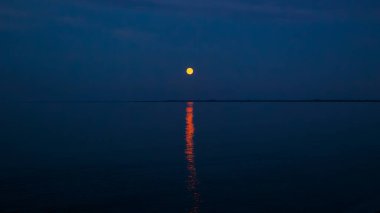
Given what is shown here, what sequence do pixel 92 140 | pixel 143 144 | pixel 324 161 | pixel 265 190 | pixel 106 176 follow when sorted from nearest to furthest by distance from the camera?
pixel 265 190 → pixel 106 176 → pixel 324 161 → pixel 143 144 → pixel 92 140

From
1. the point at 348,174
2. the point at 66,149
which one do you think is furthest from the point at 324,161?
the point at 66,149

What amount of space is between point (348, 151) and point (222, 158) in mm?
14641

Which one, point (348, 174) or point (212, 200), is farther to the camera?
point (348, 174)

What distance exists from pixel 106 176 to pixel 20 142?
27573mm

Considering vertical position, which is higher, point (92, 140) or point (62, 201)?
point (92, 140)

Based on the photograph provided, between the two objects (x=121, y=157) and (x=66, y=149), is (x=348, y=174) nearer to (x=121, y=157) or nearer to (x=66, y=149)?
A: (x=121, y=157)

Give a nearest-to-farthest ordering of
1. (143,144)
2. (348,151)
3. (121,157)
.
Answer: (121,157)
(348,151)
(143,144)

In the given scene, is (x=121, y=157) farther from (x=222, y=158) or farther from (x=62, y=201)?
(x=62, y=201)

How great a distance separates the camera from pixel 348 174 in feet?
97.8

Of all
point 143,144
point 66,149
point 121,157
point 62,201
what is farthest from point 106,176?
point 143,144

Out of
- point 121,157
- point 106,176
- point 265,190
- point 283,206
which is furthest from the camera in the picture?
point 121,157

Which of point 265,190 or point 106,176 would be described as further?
point 106,176

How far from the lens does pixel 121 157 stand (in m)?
38.8

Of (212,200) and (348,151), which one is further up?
(348,151)
